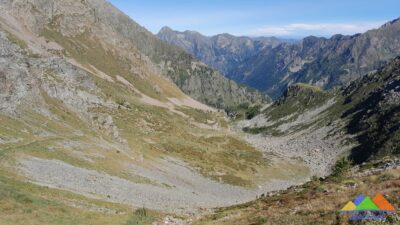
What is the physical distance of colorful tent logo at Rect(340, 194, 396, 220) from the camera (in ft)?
83.5

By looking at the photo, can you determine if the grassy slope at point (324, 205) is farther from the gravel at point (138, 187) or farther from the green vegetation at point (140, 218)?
the gravel at point (138, 187)

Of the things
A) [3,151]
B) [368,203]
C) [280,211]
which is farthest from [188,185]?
[368,203]

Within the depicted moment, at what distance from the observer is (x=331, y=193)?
3900 centimetres

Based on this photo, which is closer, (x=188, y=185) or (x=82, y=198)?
(x=82, y=198)

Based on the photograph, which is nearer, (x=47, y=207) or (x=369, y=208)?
(x=369, y=208)

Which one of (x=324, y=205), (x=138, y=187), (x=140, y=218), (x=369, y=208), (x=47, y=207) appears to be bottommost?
(x=138, y=187)

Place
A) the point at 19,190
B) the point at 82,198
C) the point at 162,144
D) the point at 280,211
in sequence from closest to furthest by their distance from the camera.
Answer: the point at 280,211 < the point at 19,190 < the point at 82,198 < the point at 162,144

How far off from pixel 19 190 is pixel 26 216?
9.22 meters

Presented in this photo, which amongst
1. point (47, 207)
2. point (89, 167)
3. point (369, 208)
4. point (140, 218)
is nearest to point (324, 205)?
point (369, 208)

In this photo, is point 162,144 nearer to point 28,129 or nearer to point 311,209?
point 28,129

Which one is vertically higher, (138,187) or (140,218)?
(140,218)

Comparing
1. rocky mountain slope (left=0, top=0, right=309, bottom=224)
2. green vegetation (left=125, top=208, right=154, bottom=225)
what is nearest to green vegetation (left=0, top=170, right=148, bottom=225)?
rocky mountain slope (left=0, top=0, right=309, bottom=224)

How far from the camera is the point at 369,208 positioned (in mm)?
26281

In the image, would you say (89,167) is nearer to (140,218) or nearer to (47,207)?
(140,218)
